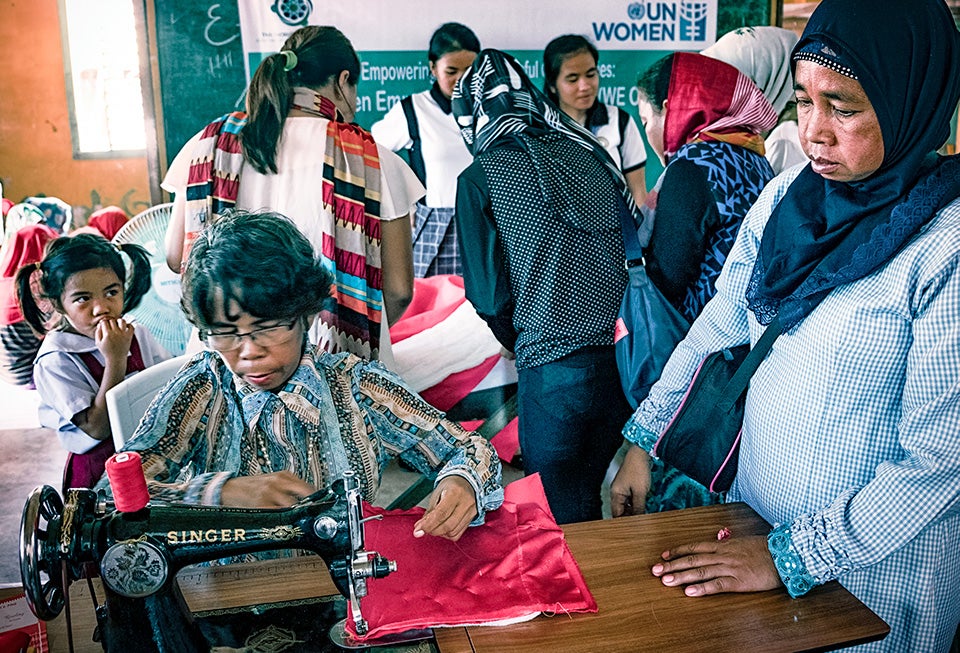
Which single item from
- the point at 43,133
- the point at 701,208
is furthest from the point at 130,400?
the point at 701,208

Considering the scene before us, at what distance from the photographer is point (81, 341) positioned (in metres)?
2.29

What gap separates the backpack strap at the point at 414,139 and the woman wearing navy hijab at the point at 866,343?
4.68ft

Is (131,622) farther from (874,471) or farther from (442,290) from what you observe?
(442,290)

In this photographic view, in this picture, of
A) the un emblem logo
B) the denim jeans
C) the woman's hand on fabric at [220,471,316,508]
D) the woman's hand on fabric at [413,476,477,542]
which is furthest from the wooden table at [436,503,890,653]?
the un emblem logo

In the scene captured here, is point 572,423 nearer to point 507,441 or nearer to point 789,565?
point 507,441

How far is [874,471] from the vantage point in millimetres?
1399

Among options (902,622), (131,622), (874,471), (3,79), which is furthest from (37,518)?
(3,79)

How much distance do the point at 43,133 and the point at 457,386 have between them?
1567 mm

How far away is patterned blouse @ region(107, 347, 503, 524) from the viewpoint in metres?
1.58

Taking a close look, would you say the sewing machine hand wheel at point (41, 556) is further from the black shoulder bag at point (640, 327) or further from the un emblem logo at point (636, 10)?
the un emblem logo at point (636, 10)

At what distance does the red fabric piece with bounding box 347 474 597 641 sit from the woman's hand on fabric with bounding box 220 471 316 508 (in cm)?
16

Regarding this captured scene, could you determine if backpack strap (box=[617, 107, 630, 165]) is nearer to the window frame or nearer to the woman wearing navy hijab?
the woman wearing navy hijab

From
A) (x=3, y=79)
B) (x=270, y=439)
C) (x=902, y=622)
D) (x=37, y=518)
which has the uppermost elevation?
(x=3, y=79)

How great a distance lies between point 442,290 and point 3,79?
1.50 m
